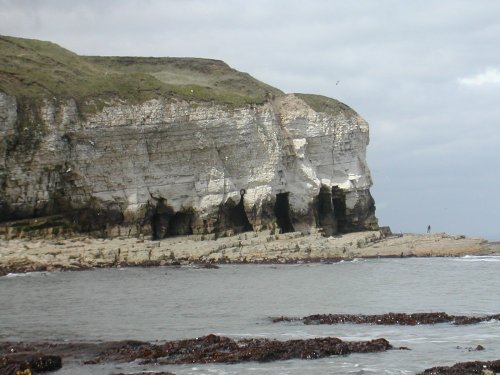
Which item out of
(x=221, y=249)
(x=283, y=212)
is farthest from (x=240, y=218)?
(x=221, y=249)

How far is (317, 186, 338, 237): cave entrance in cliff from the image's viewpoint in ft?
178

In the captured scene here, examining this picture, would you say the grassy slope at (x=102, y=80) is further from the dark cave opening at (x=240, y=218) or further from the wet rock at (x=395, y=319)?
the wet rock at (x=395, y=319)

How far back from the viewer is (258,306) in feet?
83.0

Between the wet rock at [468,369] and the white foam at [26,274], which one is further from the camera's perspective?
the white foam at [26,274]

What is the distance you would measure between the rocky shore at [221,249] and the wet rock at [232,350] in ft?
74.9

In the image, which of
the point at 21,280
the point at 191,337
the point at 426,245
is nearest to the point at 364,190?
the point at 426,245

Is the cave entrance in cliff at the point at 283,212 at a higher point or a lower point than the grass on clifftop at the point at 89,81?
lower

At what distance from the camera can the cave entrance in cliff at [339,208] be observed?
55000mm

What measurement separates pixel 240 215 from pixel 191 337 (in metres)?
32.7

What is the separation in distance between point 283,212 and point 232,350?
37.7 m

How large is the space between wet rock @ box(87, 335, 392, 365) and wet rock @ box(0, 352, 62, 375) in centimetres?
95

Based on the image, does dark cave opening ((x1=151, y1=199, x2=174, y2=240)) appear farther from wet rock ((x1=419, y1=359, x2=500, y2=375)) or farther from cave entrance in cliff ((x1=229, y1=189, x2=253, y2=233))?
wet rock ((x1=419, y1=359, x2=500, y2=375))

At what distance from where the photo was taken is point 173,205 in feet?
157

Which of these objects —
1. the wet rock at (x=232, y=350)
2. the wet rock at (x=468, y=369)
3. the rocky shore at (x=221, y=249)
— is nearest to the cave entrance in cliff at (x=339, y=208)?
the rocky shore at (x=221, y=249)
